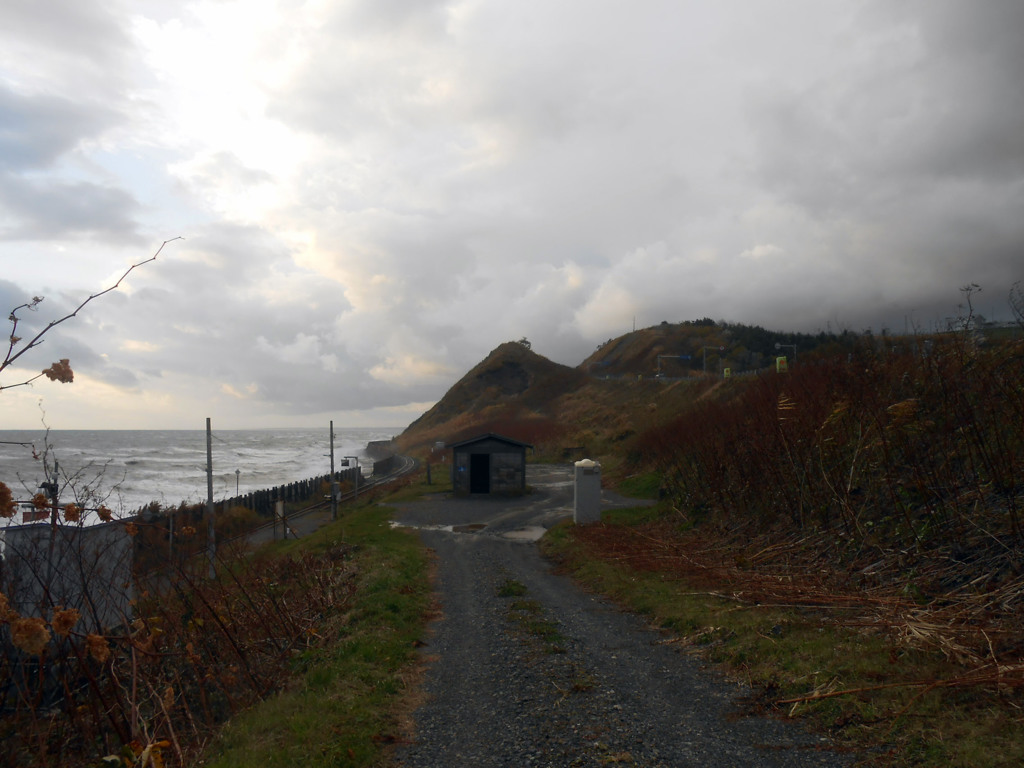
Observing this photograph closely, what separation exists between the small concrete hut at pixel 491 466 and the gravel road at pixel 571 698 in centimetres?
1792

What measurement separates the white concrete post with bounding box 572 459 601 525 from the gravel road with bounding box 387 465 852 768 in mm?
7706

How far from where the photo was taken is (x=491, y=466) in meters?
31.0

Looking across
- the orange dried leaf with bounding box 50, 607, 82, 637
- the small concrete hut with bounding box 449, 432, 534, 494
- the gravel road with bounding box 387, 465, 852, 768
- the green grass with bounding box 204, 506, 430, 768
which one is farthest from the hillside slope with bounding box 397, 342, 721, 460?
Answer: the orange dried leaf with bounding box 50, 607, 82, 637

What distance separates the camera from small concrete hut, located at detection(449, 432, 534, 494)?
3089 centimetres

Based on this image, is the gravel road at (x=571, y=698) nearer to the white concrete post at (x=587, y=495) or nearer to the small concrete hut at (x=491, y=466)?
the white concrete post at (x=587, y=495)

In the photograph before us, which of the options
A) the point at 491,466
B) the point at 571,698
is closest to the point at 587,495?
Answer: the point at 491,466

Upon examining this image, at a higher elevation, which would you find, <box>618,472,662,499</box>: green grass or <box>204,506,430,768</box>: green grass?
<box>618,472,662,499</box>: green grass

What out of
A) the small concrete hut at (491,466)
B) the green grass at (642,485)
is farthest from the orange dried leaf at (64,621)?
the small concrete hut at (491,466)

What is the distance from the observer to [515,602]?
39.0ft

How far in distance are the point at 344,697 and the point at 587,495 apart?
14.4 m

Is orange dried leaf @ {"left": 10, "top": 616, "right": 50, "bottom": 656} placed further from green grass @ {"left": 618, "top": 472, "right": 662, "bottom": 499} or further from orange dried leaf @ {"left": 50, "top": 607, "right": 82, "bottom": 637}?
green grass @ {"left": 618, "top": 472, "right": 662, "bottom": 499}

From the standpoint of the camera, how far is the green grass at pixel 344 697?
5590 mm

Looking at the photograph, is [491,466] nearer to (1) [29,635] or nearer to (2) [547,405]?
(1) [29,635]

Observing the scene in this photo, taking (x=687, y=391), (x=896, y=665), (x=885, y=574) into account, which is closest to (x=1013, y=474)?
(x=885, y=574)
